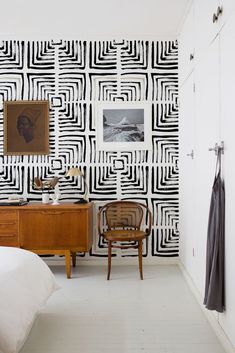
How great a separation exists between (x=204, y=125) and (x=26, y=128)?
2.39 meters

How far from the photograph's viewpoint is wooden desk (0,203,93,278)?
3.86 meters

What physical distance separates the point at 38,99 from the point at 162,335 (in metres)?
3.15

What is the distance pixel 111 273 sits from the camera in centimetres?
410

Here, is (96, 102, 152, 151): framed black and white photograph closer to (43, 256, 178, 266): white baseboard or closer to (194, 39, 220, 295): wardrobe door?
(194, 39, 220, 295): wardrobe door

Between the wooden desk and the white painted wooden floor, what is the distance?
0.39m

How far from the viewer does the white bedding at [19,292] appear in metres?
1.72

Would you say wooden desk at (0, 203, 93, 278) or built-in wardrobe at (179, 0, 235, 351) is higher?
built-in wardrobe at (179, 0, 235, 351)

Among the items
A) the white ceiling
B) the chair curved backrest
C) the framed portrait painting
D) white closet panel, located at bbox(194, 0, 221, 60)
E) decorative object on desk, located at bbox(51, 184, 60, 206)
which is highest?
the white ceiling

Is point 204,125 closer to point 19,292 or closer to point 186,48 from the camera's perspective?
point 186,48

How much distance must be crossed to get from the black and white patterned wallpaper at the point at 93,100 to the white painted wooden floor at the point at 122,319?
1033mm

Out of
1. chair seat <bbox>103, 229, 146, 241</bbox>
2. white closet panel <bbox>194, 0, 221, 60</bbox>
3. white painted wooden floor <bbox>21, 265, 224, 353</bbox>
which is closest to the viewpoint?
white painted wooden floor <bbox>21, 265, 224, 353</bbox>

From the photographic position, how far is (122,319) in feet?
9.28

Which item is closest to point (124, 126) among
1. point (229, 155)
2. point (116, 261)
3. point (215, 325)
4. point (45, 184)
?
point (45, 184)

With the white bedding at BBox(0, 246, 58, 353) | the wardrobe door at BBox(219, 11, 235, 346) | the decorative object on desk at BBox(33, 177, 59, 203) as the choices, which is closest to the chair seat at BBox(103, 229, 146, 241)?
the decorative object on desk at BBox(33, 177, 59, 203)
